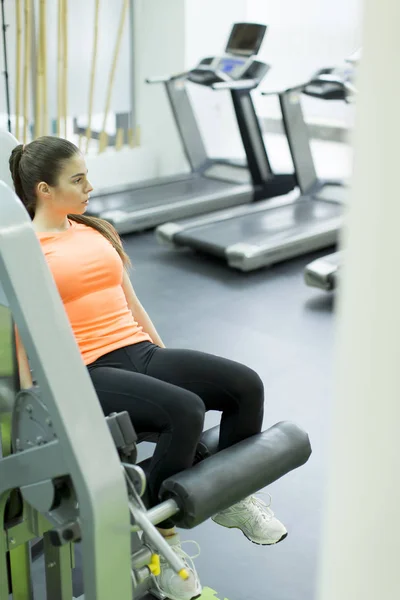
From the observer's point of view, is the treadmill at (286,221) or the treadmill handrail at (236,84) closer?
the treadmill at (286,221)

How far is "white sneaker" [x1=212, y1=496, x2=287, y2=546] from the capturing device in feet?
7.11

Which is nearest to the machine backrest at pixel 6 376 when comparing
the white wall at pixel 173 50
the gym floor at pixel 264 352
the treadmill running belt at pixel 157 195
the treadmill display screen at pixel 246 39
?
the gym floor at pixel 264 352

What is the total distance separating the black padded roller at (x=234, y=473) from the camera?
178cm

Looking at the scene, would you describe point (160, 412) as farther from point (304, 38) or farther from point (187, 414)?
point (304, 38)

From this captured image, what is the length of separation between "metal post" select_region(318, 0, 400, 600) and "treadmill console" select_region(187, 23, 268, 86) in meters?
5.53

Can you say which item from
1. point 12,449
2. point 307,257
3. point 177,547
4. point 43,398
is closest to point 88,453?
point 43,398

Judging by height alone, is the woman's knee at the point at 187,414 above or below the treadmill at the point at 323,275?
above

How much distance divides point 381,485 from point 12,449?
1.50m

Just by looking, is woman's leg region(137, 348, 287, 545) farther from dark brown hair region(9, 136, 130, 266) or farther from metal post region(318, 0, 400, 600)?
metal post region(318, 0, 400, 600)

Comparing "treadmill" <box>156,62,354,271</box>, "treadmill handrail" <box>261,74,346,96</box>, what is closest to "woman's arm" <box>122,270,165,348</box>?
"treadmill" <box>156,62,354,271</box>

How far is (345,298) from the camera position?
1.56 feet

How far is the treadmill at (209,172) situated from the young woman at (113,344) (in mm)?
3352

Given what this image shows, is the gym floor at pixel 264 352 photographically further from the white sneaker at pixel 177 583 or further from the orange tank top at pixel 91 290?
the orange tank top at pixel 91 290

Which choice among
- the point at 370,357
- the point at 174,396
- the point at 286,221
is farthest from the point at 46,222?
the point at 286,221
